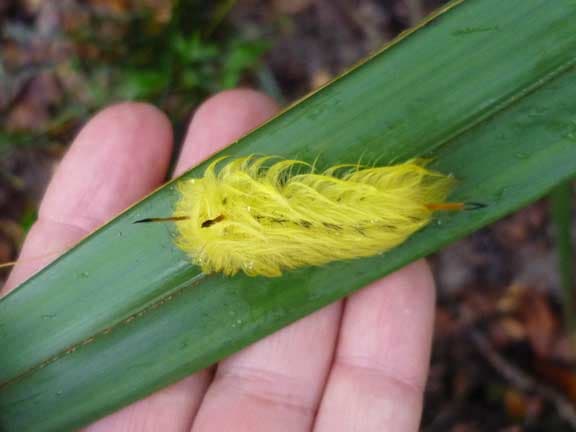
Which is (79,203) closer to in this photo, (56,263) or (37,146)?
(56,263)

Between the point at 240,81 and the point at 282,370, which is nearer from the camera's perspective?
the point at 282,370

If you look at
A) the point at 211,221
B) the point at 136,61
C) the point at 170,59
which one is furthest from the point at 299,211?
the point at 136,61

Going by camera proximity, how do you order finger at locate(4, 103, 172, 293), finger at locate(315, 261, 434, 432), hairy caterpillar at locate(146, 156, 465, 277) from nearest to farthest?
hairy caterpillar at locate(146, 156, 465, 277) < finger at locate(315, 261, 434, 432) < finger at locate(4, 103, 172, 293)

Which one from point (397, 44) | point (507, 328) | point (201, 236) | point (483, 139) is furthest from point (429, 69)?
point (507, 328)

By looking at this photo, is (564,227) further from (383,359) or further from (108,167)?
(108,167)

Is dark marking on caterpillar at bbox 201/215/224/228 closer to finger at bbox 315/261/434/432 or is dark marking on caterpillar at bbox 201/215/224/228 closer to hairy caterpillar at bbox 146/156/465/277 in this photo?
hairy caterpillar at bbox 146/156/465/277

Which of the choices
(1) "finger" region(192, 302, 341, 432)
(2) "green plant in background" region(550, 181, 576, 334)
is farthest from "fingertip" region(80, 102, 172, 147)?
(2) "green plant in background" region(550, 181, 576, 334)
